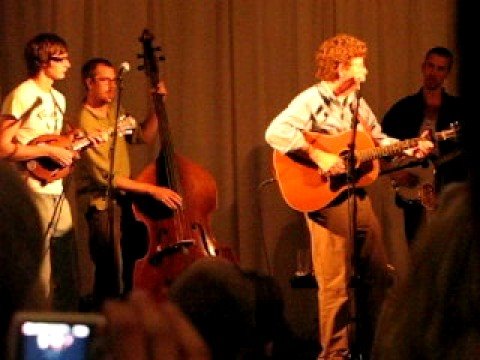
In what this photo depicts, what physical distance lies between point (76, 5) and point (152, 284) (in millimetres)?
2073

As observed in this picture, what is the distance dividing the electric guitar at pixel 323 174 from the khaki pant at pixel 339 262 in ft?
0.23

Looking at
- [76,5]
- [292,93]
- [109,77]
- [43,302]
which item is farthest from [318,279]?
[43,302]

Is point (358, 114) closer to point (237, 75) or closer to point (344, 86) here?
point (344, 86)

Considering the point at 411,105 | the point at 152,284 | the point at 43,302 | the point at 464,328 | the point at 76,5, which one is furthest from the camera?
the point at 76,5

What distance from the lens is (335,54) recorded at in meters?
4.26

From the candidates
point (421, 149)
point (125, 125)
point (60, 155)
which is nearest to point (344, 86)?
point (421, 149)

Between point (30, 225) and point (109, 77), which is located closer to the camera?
point (30, 225)

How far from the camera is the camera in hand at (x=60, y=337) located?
2.67ft

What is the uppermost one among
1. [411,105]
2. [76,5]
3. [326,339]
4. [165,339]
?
[76,5]

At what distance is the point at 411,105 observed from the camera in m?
4.69

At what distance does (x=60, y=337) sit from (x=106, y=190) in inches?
137

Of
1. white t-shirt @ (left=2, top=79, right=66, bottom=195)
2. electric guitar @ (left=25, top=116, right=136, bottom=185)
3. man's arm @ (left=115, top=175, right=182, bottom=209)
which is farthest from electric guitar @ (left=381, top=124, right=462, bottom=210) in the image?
white t-shirt @ (left=2, top=79, right=66, bottom=195)

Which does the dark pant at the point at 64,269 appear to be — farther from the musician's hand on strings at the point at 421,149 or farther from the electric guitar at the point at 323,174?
the musician's hand on strings at the point at 421,149

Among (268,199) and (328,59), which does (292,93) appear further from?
(328,59)
